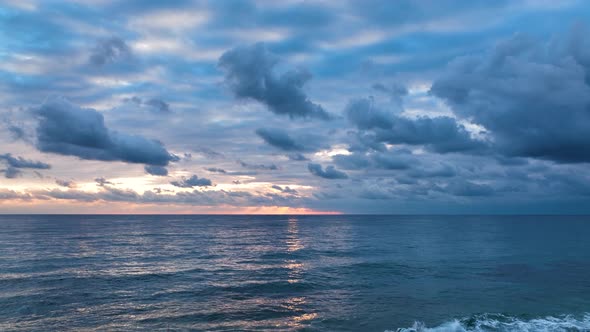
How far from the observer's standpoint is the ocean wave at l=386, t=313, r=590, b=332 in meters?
26.3

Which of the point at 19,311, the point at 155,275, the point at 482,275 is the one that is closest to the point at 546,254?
the point at 482,275

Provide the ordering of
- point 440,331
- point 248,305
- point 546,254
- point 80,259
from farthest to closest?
point 546,254 < point 80,259 < point 248,305 < point 440,331

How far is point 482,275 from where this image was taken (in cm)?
4600

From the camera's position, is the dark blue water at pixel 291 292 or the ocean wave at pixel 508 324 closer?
the ocean wave at pixel 508 324

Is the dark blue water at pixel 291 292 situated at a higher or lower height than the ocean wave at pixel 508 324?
lower

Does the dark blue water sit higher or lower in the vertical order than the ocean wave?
lower

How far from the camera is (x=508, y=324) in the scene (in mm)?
27656

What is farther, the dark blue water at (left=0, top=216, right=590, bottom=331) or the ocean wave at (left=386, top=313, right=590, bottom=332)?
the dark blue water at (left=0, top=216, right=590, bottom=331)

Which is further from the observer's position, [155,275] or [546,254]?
[546,254]

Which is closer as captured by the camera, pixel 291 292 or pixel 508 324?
pixel 508 324

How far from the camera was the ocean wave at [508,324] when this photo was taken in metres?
26.3

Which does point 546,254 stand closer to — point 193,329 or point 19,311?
point 193,329

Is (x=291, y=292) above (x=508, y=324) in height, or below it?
below

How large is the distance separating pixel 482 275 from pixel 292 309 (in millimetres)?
27419
